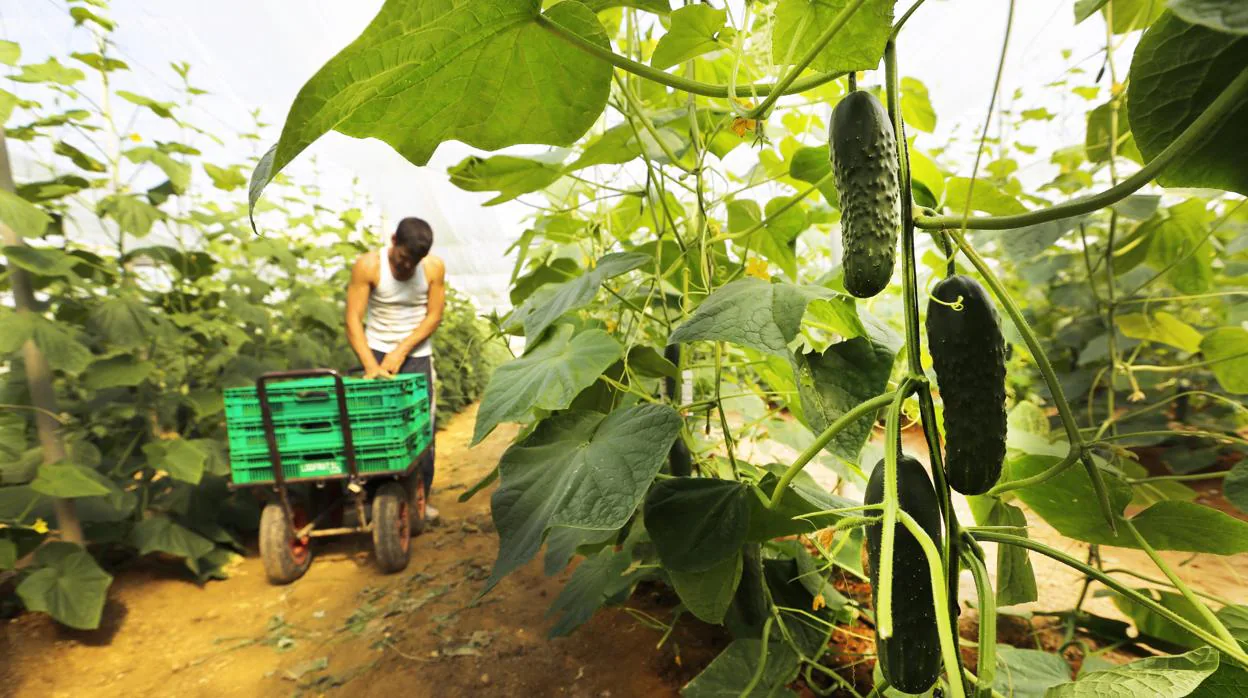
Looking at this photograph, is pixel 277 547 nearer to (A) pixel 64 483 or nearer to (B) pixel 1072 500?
(A) pixel 64 483

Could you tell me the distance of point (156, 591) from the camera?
2146mm

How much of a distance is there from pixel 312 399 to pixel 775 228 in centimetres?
197

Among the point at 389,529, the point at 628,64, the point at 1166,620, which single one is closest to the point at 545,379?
the point at 628,64

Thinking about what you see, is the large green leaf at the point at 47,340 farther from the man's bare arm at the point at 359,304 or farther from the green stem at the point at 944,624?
the green stem at the point at 944,624

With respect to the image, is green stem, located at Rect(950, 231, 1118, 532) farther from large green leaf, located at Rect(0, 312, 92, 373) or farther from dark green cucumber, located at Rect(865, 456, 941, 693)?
large green leaf, located at Rect(0, 312, 92, 373)

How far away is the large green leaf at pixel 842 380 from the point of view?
29.1 inches

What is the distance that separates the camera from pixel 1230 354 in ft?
3.76

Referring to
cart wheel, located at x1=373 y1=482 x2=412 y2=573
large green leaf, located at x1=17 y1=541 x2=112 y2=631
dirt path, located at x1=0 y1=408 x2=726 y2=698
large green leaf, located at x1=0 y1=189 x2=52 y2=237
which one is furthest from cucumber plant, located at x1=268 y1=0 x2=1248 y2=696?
large green leaf, located at x1=17 y1=541 x2=112 y2=631

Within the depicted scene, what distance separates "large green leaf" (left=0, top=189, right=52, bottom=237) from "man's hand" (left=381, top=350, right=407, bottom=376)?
1.31m

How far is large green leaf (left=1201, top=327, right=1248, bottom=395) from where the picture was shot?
1122 millimetres

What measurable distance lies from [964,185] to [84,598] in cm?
263

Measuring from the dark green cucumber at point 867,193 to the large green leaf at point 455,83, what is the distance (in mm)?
256

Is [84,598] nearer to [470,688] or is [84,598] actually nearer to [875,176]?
[470,688]

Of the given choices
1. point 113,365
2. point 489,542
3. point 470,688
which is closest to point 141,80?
point 113,365
